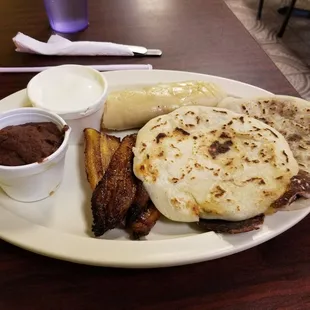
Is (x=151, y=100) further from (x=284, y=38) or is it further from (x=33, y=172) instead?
(x=284, y=38)

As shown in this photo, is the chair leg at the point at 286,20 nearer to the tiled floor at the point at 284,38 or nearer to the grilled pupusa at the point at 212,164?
the tiled floor at the point at 284,38

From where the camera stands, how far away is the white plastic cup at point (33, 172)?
875mm

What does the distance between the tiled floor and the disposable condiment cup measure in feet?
6.71

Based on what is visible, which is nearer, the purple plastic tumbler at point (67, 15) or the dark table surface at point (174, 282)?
the dark table surface at point (174, 282)

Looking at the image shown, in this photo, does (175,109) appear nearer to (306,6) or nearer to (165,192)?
(165,192)

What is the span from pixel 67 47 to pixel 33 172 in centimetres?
73

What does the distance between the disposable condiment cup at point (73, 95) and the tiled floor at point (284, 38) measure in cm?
205

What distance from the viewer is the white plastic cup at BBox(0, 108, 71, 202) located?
2.87 feet

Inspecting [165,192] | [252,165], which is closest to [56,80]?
[165,192]

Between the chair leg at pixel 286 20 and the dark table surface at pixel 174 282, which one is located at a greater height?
the dark table surface at pixel 174 282

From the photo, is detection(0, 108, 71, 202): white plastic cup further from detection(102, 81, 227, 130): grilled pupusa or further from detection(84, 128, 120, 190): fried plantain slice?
detection(102, 81, 227, 130): grilled pupusa

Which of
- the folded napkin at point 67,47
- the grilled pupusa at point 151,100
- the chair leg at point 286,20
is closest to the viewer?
the grilled pupusa at point 151,100

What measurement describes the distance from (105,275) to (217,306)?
249mm

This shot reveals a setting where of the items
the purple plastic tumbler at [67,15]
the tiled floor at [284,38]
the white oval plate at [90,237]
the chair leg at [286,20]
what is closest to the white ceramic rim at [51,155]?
the white oval plate at [90,237]
